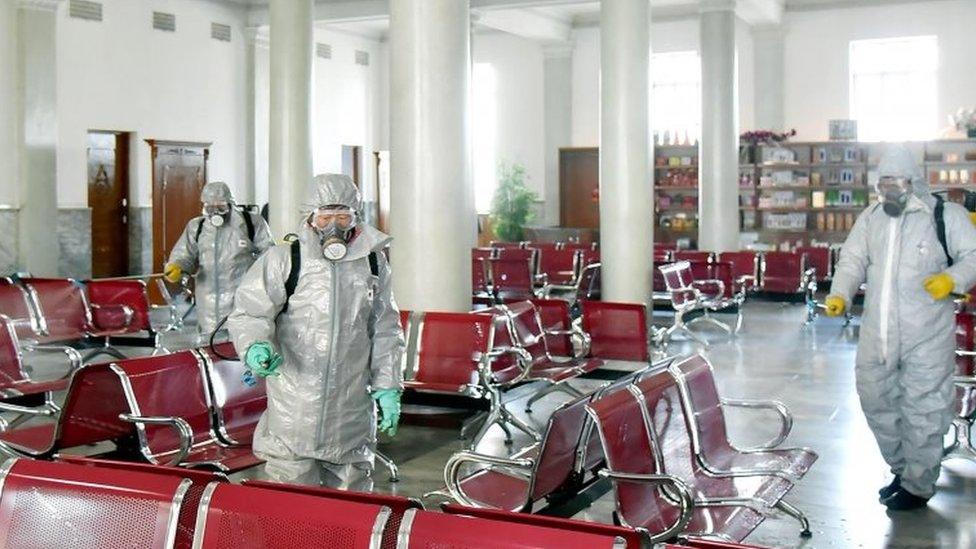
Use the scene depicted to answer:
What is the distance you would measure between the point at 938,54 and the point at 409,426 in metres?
17.2

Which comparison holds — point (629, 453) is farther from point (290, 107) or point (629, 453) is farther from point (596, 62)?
point (596, 62)

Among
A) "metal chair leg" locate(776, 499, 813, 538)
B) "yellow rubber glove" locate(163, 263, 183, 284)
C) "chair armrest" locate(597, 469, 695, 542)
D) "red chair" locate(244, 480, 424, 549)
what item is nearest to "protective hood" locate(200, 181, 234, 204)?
"yellow rubber glove" locate(163, 263, 183, 284)

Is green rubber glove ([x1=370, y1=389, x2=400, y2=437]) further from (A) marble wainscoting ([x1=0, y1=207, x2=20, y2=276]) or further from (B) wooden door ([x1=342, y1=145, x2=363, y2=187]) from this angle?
(B) wooden door ([x1=342, y1=145, x2=363, y2=187])

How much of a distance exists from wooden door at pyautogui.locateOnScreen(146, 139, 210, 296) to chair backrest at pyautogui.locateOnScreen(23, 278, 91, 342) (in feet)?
34.1

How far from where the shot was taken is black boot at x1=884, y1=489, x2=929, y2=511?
6.02 m

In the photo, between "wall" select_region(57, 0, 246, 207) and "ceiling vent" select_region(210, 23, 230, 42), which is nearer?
"wall" select_region(57, 0, 246, 207)

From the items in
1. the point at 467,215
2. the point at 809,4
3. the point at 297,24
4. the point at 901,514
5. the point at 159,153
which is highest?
the point at 809,4

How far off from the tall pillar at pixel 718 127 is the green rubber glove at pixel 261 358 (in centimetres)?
1540

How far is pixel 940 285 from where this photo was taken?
571 cm

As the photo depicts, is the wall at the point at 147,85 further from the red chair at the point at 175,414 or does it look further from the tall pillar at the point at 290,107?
the red chair at the point at 175,414

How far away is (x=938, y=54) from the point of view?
21.9 meters

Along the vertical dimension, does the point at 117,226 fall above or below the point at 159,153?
below

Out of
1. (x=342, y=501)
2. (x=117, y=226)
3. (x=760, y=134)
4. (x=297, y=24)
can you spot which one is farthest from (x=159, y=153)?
(x=342, y=501)

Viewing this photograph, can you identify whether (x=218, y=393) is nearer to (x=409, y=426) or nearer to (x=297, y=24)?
(x=409, y=426)
